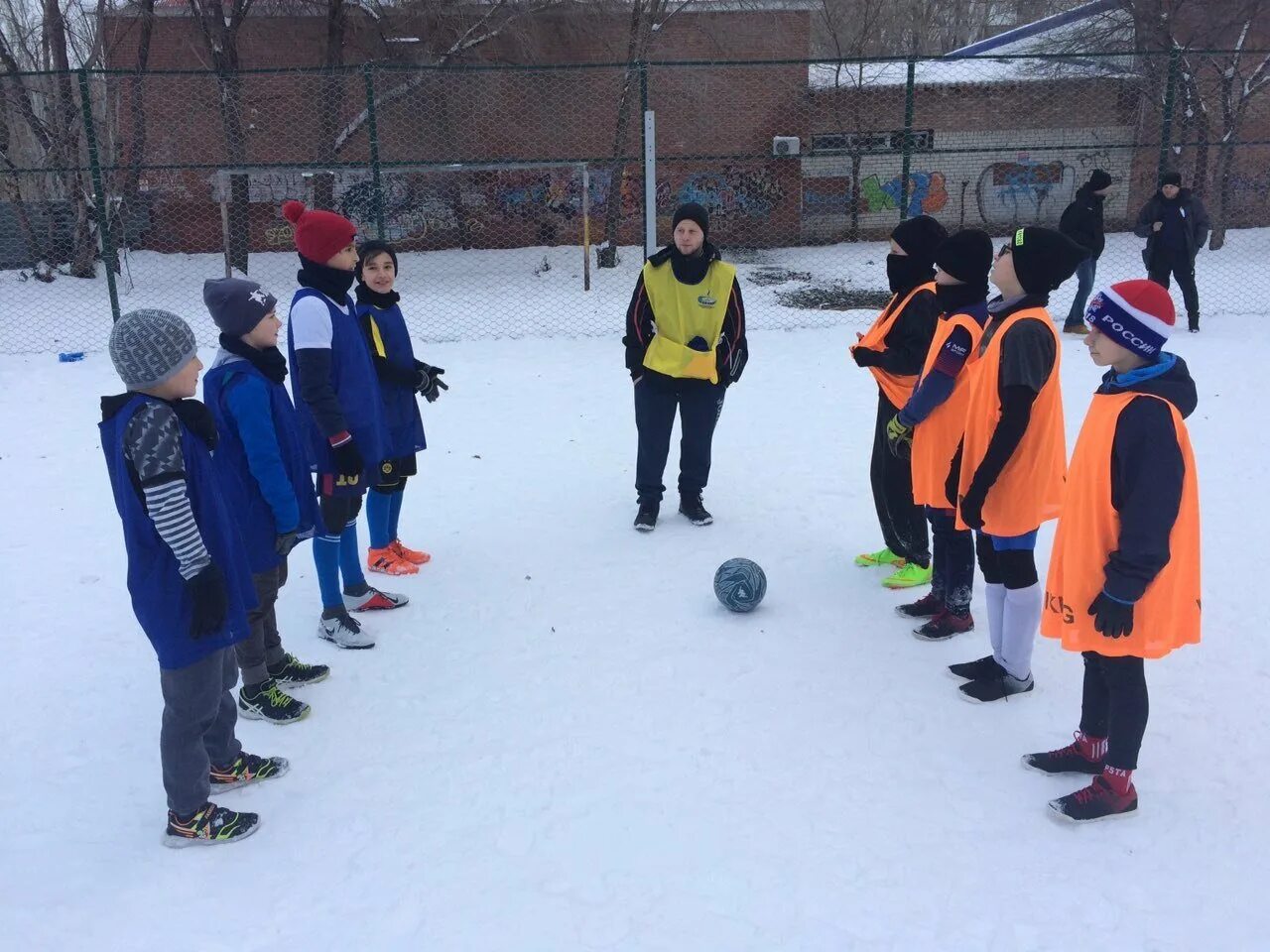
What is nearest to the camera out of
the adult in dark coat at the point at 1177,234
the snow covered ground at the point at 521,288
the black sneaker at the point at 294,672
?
the black sneaker at the point at 294,672

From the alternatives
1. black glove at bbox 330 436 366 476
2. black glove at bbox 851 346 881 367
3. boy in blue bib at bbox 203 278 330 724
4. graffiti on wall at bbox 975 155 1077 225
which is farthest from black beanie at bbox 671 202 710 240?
graffiti on wall at bbox 975 155 1077 225

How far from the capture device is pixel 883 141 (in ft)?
62.8

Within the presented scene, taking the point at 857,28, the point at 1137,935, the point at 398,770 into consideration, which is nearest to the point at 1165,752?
the point at 1137,935

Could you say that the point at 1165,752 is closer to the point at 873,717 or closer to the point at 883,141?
the point at 873,717

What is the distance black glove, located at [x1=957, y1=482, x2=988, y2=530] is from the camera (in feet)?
11.2

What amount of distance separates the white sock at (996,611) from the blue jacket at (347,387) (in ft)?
8.31

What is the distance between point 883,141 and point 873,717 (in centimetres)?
1758

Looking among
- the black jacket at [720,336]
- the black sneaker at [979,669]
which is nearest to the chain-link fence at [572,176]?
the black jacket at [720,336]

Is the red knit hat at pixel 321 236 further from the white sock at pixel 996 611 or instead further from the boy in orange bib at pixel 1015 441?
the white sock at pixel 996 611

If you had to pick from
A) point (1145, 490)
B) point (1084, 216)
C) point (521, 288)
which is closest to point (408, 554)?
point (1145, 490)

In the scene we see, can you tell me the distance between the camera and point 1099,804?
9.80 feet

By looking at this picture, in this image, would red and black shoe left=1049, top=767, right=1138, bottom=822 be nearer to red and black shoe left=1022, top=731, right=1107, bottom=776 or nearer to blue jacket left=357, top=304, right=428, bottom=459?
red and black shoe left=1022, top=731, right=1107, bottom=776

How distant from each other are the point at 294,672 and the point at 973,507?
8.60ft

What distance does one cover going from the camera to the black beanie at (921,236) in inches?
166
